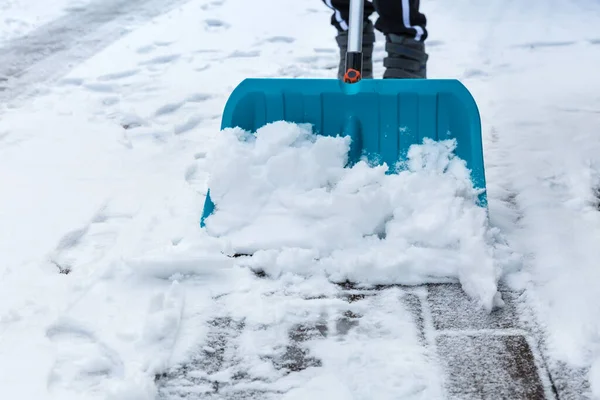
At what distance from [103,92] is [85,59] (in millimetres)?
691

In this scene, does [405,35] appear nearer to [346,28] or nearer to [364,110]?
[346,28]

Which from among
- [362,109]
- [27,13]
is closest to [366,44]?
[362,109]

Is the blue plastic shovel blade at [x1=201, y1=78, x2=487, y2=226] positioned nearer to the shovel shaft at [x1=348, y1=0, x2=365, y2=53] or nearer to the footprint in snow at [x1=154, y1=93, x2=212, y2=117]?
the shovel shaft at [x1=348, y1=0, x2=365, y2=53]

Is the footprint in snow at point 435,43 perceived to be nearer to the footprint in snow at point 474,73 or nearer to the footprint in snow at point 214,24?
the footprint in snow at point 474,73

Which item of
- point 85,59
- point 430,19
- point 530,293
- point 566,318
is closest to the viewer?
point 566,318

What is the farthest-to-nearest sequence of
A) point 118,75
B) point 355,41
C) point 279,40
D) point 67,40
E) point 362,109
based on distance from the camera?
point 67,40 → point 279,40 → point 118,75 → point 355,41 → point 362,109

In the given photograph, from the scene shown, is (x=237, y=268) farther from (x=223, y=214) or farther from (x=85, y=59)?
(x=85, y=59)

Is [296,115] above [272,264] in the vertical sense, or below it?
above

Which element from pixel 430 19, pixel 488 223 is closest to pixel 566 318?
pixel 488 223

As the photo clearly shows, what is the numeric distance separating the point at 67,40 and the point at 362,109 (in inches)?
113

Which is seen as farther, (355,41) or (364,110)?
(355,41)

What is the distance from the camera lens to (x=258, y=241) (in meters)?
1.71

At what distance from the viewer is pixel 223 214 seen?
5.83ft

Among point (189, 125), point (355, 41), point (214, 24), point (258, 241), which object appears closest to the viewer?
point (258, 241)
